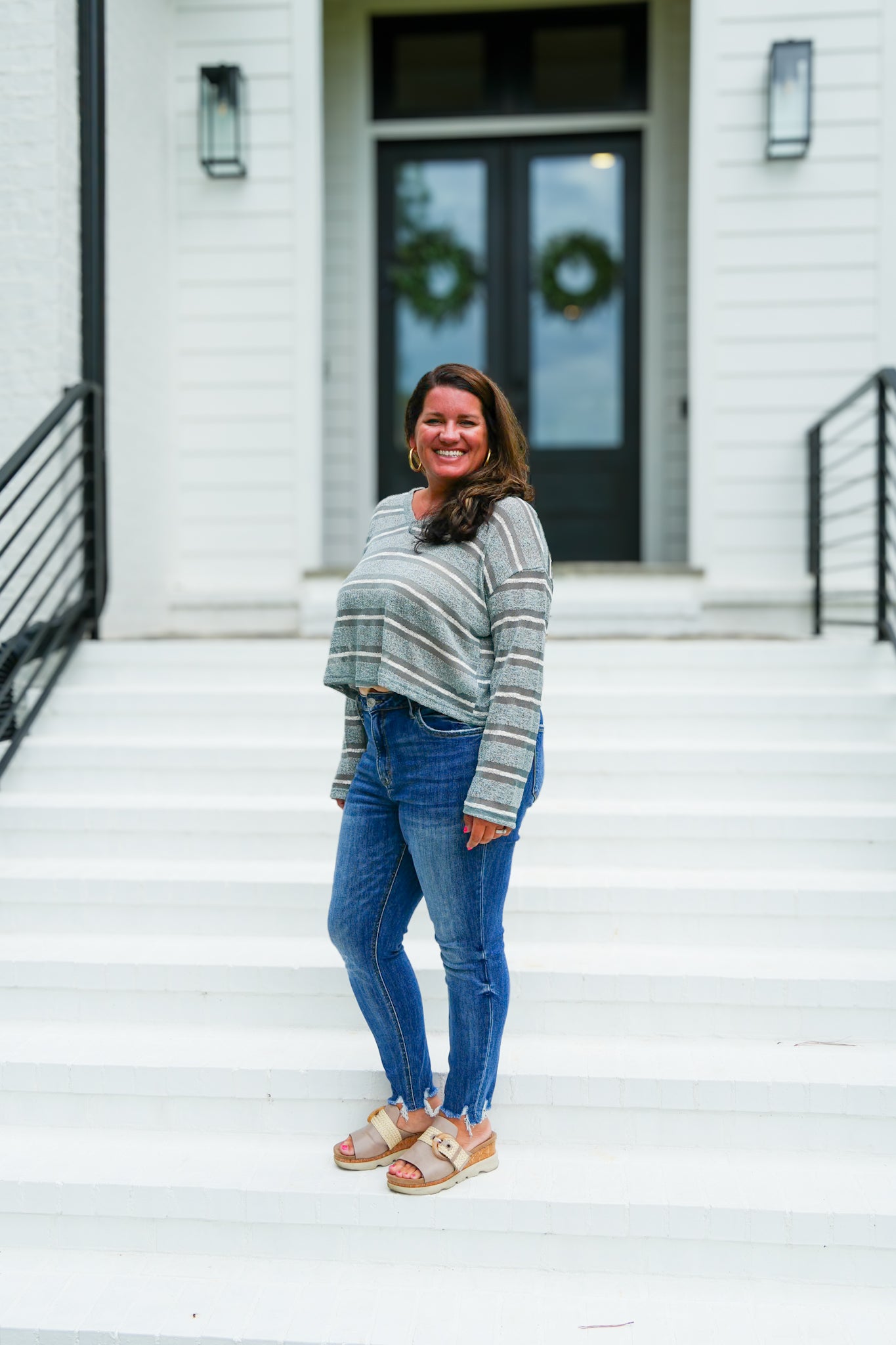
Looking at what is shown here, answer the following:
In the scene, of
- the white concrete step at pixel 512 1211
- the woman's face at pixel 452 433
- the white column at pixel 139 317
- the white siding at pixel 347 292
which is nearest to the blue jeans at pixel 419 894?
the white concrete step at pixel 512 1211

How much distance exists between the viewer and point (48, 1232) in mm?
1927

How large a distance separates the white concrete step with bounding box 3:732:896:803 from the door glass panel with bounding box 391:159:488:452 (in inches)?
112

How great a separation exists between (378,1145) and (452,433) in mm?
1279

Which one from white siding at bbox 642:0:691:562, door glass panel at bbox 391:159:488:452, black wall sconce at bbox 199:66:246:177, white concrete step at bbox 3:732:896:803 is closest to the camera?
white concrete step at bbox 3:732:896:803

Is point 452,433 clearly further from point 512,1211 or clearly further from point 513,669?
point 512,1211

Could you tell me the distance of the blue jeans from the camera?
1.75 meters

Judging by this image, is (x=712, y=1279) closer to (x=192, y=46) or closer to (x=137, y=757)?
(x=137, y=757)

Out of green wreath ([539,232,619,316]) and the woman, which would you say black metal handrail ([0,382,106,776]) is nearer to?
the woman

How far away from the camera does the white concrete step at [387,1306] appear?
1685 millimetres

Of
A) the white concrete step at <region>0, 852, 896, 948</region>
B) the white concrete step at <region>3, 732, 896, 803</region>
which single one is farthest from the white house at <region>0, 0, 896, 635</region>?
the white concrete step at <region>0, 852, 896, 948</region>

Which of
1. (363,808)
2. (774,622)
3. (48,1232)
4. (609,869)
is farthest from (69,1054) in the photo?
(774,622)

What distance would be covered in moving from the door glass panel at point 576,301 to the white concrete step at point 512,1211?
13.3ft

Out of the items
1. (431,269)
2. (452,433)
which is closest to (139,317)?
(431,269)

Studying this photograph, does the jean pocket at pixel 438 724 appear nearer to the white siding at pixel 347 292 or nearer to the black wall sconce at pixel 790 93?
the black wall sconce at pixel 790 93
